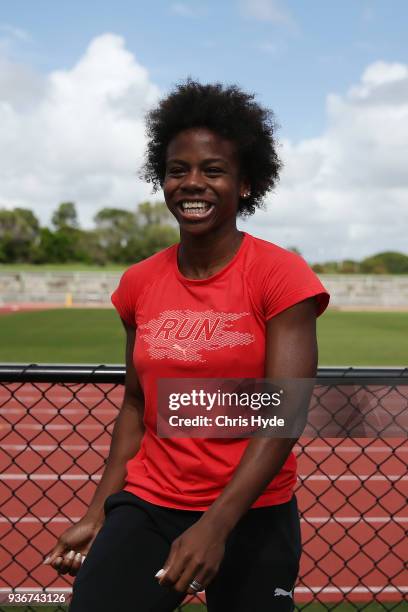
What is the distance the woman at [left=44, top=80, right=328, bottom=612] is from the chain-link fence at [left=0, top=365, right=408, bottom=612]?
0.26 metres

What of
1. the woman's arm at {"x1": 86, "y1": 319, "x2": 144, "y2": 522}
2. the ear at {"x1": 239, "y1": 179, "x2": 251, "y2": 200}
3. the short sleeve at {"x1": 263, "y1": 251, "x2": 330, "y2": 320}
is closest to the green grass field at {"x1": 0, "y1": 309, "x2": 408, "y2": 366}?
the woman's arm at {"x1": 86, "y1": 319, "x2": 144, "y2": 522}

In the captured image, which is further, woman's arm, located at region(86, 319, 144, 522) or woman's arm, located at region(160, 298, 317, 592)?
woman's arm, located at region(86, 319, 144, 522)

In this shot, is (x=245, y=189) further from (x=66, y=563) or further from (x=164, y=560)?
(x=66, y=563)

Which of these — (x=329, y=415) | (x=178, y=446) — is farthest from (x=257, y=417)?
(x=329, y=415)

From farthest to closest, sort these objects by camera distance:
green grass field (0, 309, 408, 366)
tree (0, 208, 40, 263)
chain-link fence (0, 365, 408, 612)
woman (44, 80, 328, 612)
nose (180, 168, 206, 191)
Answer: tree (0, 208, 40, 263)
green grass field (0, 309, 408, 366)
chain-link fence (0, 365, 408, 612)
nose (180, 168, 206, 191)
woman (44, 80, 328, 612)

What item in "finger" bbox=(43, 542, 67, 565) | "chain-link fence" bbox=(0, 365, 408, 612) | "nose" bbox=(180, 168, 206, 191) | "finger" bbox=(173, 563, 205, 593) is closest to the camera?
"finger" bbox=(173, 563, 205, 593)

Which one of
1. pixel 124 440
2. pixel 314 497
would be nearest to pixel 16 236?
pixel 314 497

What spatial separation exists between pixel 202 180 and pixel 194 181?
0.07 feet

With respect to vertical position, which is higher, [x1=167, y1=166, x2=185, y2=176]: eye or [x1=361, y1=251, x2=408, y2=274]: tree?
[x1=167, y1=166, x2=185, y2=176]: eye

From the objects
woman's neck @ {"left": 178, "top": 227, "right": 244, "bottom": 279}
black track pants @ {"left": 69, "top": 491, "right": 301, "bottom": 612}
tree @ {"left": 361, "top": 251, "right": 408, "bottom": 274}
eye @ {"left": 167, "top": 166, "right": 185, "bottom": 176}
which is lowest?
tree @ {"left": 361, "top": 251, "right": 408, "bottom": 274}

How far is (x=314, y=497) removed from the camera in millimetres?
6219

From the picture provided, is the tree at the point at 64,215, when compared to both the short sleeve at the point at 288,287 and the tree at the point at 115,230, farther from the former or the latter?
the short sleeve at the point at 288,287

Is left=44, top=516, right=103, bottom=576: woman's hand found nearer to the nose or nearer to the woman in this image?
the woman

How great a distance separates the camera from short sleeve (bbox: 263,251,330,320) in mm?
1835
